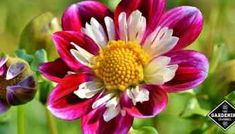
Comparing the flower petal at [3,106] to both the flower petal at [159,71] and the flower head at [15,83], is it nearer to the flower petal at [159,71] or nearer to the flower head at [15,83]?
the flower head at [15,83]

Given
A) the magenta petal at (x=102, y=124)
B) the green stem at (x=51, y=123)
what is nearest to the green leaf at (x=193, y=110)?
the magenta petal at (x=102, y=124)

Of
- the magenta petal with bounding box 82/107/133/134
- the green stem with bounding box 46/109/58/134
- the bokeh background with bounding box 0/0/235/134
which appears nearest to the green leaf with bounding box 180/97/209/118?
the bokeh background with bounding box 0/0/235/134

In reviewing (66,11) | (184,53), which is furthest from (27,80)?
(184,53)

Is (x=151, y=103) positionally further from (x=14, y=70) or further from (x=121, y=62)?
(x=14, y=70)

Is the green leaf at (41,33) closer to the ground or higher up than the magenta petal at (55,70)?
higher up

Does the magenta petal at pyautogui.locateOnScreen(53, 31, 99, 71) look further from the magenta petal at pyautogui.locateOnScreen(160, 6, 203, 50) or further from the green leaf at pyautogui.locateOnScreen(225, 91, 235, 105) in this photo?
the green leaf at pyautogui.locateOnScreen(225, 91, 235, 105)

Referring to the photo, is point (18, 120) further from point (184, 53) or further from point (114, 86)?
point (184, 53)
